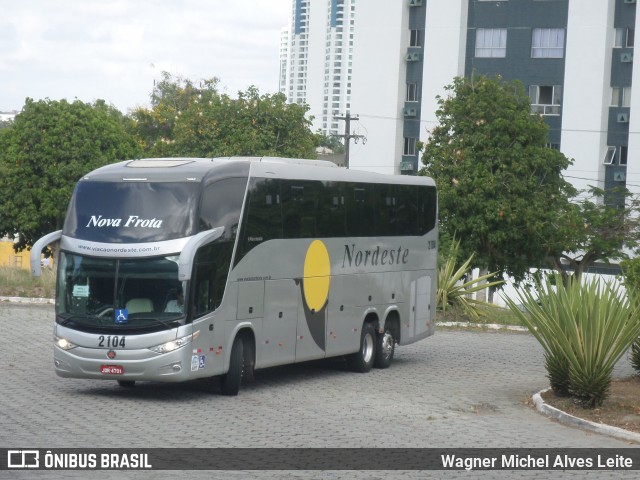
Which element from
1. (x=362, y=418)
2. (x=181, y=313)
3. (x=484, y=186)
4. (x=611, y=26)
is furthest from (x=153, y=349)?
(x=611, y=26)

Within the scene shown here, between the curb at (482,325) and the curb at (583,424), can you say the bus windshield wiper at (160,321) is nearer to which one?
the curb at (583,424)

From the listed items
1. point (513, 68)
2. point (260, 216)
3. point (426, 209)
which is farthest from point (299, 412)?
point (513, 68)

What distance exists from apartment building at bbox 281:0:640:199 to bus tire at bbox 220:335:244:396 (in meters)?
42.5

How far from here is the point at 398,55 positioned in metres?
67.9

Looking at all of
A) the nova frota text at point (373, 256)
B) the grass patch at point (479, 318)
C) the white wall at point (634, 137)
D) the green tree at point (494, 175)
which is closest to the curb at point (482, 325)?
the grass patch at point (479, 318)

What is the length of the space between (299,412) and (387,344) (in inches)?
283

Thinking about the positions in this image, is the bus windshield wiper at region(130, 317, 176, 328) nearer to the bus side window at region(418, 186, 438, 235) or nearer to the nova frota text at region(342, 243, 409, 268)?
the nova frota text at region(342, 243, 409, 268)

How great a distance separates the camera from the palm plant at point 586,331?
16.7 metres

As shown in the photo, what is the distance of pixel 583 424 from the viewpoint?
15.5 metres

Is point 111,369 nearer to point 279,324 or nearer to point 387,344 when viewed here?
point 279,324

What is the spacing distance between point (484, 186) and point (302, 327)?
22.6m

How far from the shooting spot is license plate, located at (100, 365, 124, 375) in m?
16.6

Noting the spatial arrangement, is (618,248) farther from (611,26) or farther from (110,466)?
(110,466)

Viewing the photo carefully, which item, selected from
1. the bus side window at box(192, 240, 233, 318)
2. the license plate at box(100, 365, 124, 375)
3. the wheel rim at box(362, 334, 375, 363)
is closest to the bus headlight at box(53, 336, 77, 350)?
the license plate at box(100, 365, 124, 375)
